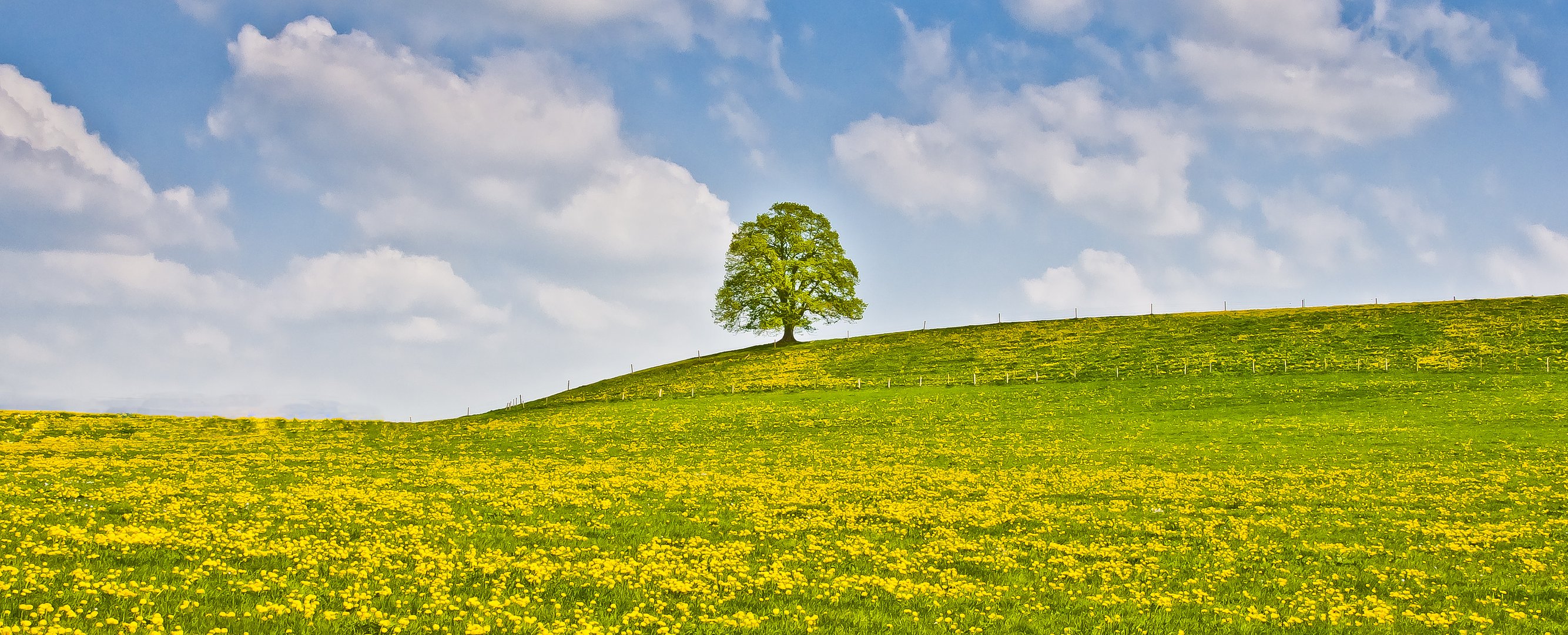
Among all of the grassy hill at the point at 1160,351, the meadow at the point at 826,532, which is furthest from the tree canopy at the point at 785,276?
the meadow at the point at 826,532

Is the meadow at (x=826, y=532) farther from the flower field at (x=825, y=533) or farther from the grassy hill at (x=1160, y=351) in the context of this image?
the grassy hill at (x=1160, y=351)

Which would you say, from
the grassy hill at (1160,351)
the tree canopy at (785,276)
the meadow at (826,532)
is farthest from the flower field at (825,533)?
the tree canopy at (785,276)

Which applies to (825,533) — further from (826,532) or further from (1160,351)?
(1160,351)

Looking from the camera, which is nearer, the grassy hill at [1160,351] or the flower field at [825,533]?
the flower field at [825,533]

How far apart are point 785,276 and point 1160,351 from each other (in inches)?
1496

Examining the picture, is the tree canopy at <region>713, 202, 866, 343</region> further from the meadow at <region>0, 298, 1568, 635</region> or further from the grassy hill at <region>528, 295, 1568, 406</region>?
the meadow at <region>0, 298, 1568, 635</region>

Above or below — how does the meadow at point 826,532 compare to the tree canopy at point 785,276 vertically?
below

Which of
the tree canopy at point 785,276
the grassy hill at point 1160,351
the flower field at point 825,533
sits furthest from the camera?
the tree canopy at point 785,276

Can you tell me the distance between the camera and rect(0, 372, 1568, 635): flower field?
492 inches

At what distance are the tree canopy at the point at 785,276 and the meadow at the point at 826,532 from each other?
4418 cm

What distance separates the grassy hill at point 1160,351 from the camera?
63.0 m

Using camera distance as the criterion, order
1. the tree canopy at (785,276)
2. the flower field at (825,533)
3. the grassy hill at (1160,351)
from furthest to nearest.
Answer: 1. the tree canopy at (785,276)
2. the grassy hill at (1160,351)
3. the flower field at (825,533)

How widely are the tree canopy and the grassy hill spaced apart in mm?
4401

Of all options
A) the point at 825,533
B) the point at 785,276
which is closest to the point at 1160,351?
the point at 785,276
